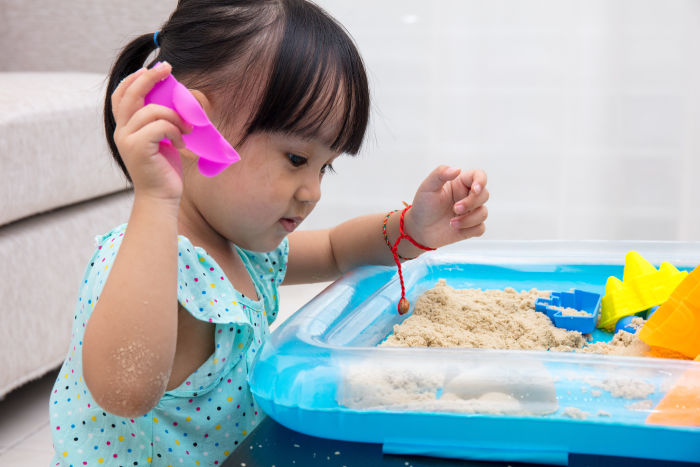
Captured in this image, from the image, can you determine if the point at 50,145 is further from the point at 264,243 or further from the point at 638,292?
the point at 638,292

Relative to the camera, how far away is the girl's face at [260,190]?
65 centimetres

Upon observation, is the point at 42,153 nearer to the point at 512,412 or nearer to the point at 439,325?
the point at 439,325

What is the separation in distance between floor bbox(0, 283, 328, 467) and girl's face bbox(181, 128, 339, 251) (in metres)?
0.51

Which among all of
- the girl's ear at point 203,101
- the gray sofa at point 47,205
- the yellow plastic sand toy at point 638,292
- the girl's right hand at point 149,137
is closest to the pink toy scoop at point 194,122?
the girl's right hand at point 149,137

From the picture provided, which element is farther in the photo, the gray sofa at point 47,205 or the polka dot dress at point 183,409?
the gray sofa at point 47,205

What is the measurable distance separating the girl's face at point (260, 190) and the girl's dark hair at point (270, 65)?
14 millimetres

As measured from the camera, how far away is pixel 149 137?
50cm

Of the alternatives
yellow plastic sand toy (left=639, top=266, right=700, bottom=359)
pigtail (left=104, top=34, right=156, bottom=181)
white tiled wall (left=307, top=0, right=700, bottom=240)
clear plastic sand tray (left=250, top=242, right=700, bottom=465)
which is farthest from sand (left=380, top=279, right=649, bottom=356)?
white tiled wall (left=307, top=0, right=700, bottom=240)

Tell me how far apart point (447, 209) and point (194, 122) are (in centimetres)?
34

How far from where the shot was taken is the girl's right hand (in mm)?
508

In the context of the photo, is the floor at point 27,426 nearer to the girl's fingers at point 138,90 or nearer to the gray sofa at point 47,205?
the gray sofa at point 47,205

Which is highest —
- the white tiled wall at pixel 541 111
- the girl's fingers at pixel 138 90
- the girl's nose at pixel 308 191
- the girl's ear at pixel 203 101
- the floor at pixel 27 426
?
the girl's fingers at pixel 138 90

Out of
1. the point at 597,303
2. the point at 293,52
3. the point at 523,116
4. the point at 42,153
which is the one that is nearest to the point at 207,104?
the point at 293,52

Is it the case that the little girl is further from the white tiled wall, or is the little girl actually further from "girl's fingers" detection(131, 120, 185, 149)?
the white tiled wall
